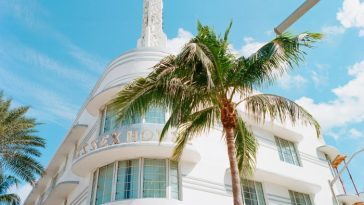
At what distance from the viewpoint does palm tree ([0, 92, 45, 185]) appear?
57.9 ft

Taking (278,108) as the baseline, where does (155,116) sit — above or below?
above

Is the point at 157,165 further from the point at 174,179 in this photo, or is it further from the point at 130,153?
the point at 130,153

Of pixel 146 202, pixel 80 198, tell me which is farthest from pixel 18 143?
pixel 146 202

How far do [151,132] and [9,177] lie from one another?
12047mm

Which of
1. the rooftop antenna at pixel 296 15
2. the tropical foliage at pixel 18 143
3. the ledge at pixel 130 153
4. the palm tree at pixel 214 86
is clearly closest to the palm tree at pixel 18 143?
the tropical foliage at pixel 18 143

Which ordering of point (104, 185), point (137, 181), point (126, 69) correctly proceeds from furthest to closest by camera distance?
point (126, 69), point (104, 185), point (137, 181)

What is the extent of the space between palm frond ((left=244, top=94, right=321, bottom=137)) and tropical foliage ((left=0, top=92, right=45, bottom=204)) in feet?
41.7

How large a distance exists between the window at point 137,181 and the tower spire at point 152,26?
8.90 m

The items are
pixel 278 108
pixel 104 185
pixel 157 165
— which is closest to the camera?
pixel 278 108

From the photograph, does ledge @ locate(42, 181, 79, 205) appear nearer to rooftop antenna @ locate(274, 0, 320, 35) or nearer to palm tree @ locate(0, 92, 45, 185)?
palm tree @ locate(0, 92, 45, 185)

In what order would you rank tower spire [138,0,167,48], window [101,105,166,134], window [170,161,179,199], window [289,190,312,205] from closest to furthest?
1. window [170,161,179,199]
2. window [101,105,166,134]
3. window [289,190,312,205]
4. tower spire [138,0,167,48]

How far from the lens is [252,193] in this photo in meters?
16.9

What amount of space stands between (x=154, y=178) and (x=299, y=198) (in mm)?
10009

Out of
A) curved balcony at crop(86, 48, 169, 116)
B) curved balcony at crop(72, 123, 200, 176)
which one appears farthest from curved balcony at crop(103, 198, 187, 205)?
curved balcony at crop(86, 48, 169, 116)
